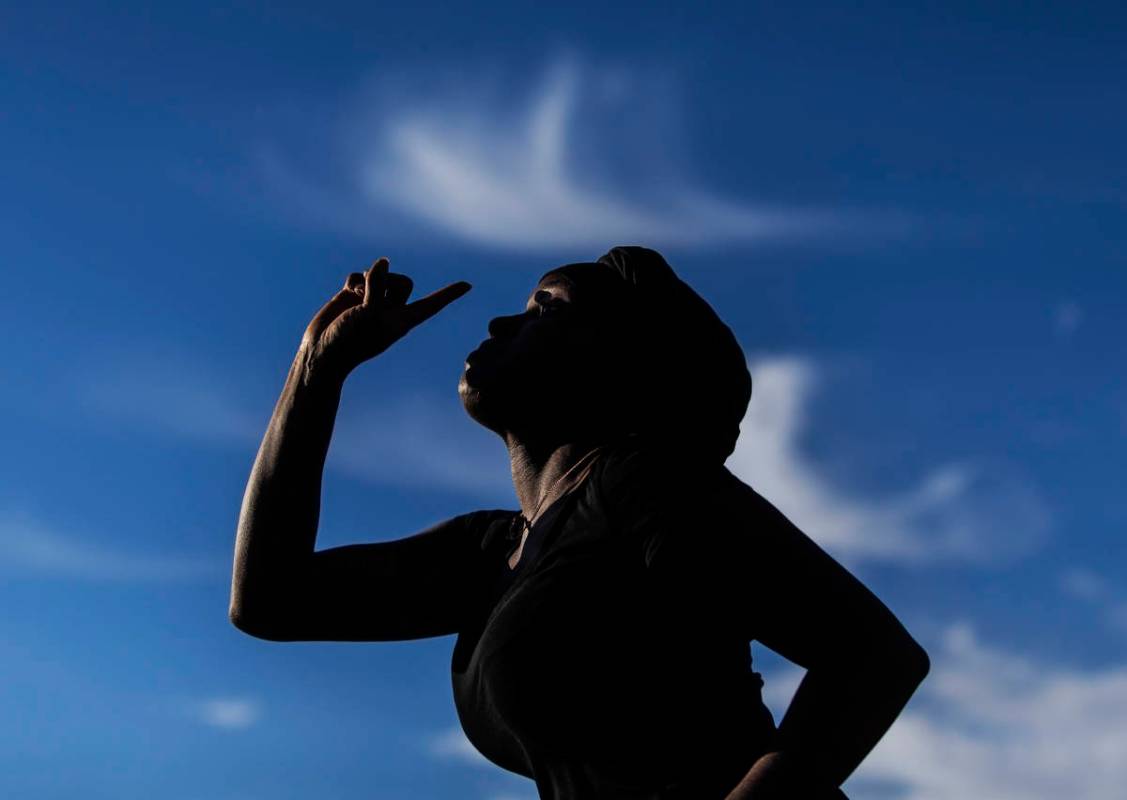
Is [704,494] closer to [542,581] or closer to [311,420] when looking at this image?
[542,581]

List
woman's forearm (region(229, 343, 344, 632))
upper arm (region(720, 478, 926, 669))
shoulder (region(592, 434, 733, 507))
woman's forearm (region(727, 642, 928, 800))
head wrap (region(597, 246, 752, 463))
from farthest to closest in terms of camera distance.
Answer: woman's forearm (region(229, 343, 344, 632)) → head wrap (region(597, 246, 752, 463)) → shoulder (region(592, 434, 733, 507)) → upper arm (region(720, 478, 926, 669)) → woman's forearm (region(727, 642, 928, 800))

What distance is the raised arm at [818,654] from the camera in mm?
3965

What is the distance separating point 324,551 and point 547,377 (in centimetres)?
97

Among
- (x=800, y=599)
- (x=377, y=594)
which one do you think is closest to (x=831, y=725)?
(x=800, y=599)

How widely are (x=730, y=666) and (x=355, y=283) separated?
1865mm

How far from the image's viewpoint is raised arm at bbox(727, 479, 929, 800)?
3965 mm

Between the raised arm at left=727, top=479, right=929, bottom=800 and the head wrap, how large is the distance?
0.46 metres

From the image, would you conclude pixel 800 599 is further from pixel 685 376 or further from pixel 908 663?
pixel 685 376

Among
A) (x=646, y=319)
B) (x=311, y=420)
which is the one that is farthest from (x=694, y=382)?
(x=311, y=420)

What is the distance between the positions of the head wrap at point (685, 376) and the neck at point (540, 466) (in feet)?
0.70

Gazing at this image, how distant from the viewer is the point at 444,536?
520cm

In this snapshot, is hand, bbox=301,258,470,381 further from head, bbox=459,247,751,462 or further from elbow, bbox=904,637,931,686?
elbow, bbox=904,637,931,686

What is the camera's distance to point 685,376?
481cm

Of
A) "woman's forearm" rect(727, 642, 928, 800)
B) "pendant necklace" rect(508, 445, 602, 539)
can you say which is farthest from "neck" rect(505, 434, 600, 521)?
"woman's forearm" rect(727, 642, 928, 800)
